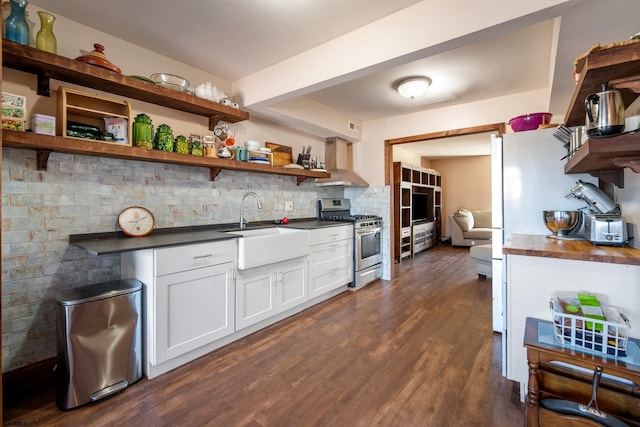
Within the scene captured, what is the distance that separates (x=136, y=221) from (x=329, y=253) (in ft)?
6.16

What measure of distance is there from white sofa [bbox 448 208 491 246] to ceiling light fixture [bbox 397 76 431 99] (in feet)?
14.7

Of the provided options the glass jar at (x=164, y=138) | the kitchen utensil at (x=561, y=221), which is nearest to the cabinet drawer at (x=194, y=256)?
the glass jar at (x=164, y=138)

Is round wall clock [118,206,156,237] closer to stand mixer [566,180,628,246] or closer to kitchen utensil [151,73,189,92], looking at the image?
kitchen utensil [151,73,189,92]

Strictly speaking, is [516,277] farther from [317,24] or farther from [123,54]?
[123,54]

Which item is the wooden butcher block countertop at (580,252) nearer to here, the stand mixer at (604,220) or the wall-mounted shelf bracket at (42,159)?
the stand mixer at (604,220)

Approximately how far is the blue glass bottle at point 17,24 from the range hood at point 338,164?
9.27ft

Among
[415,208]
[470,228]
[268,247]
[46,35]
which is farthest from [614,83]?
[470,228]

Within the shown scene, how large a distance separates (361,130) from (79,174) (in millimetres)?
3403

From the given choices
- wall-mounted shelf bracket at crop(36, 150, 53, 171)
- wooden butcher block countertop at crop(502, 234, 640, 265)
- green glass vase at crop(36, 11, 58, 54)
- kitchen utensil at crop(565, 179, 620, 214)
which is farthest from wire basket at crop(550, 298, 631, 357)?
green glass vase at crop(36, 11, 58, 54)

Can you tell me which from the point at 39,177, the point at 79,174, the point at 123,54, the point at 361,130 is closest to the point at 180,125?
the point at 123,54

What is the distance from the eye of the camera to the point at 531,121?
2.31 m

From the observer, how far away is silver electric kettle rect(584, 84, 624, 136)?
1128 millimetres

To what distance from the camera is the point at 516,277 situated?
5.00ft

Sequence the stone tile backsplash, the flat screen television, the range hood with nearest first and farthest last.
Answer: the stone tile backsplash
the range hood
the flat screen television
